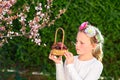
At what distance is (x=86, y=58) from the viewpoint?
4605 mm

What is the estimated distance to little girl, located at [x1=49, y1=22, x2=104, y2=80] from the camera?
14.8ft

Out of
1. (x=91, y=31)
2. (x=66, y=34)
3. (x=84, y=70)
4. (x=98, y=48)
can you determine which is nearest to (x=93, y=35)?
(x=91, y=31)

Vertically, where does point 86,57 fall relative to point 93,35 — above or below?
below

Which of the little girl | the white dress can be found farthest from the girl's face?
the white dress

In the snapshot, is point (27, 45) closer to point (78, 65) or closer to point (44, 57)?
point (44, 57)

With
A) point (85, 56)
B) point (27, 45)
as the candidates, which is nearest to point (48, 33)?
point (27, 45)

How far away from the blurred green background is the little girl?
1.80 meters

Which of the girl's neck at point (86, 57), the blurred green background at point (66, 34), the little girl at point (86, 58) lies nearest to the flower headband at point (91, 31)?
the little girl at point (86, 58)

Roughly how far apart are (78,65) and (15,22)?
6.54ft

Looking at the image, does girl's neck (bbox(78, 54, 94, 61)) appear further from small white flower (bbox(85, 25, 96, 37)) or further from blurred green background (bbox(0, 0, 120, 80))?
blurred green background (bbox(0, 0, 120, 80))

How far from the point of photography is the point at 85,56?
461 cm

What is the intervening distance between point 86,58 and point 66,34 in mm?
1875

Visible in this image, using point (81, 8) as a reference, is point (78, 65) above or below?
below

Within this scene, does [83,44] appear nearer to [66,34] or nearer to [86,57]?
[86,57]
